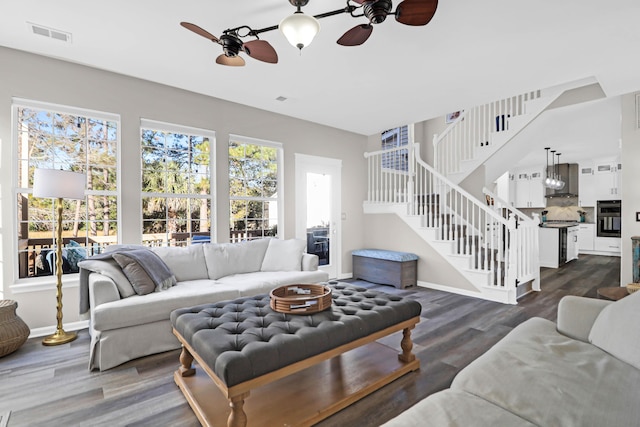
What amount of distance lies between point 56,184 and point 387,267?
448 centimetres

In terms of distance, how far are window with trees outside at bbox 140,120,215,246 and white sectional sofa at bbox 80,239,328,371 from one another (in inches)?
19.8

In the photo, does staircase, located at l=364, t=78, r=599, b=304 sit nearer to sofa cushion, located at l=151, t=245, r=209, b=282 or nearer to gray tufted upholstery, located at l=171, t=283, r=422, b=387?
gray tufted upholstery, located at l=171, t=283, r=422, b=387

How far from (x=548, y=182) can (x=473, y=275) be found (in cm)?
507

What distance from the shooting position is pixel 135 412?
1.91 meters

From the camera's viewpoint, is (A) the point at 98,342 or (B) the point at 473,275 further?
(B) the point at 473,275

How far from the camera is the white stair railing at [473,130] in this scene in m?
5.14

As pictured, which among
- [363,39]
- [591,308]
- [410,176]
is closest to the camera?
[591,308]

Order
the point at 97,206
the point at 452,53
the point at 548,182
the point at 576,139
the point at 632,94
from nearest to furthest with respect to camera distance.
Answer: the point at 452,53 → the point at 97,206 → the point at 632,94 → the point at 576,139 → the point at 548,182

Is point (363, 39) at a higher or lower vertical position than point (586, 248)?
higher

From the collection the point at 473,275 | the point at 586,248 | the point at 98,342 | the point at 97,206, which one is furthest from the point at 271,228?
the point at 586,248

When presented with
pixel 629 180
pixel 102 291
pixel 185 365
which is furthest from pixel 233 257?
pixel 629 180

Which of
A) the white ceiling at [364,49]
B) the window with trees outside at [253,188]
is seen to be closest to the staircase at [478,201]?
the white ceiling at [364,49]

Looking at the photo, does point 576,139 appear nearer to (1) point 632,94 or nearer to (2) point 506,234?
(1) point 632,94

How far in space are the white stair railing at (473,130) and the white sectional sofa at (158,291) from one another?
3.83 meters
